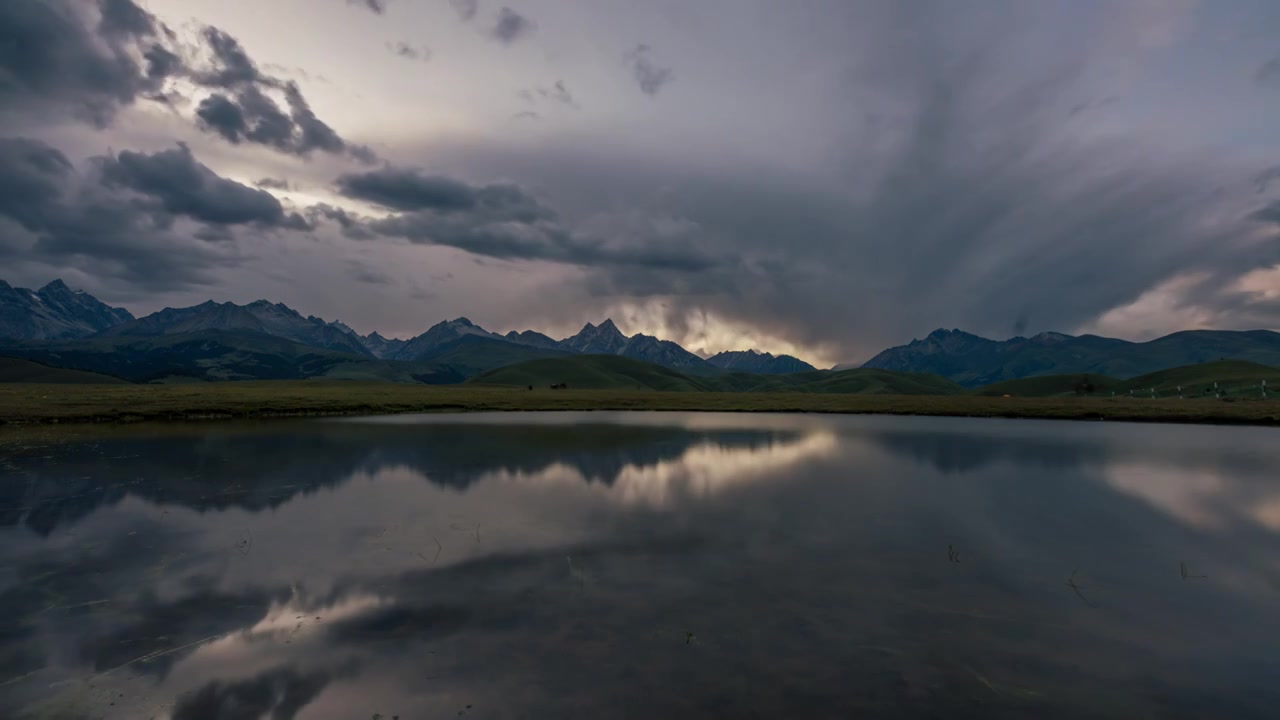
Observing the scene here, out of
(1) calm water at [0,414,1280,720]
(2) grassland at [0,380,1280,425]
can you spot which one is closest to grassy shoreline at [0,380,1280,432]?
(2) grassland at [0,380,1280,425]

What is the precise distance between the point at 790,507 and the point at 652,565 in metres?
11.7

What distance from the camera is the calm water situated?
11.4 meters

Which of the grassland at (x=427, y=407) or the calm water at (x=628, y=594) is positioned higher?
the grassland at (x=427, y=407)

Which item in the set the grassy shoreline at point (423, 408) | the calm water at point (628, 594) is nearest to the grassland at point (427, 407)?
the grassy shoreline at point (423, 408)

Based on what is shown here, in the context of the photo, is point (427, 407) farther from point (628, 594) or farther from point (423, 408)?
point (628, 594)

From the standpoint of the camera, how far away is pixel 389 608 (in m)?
15.8

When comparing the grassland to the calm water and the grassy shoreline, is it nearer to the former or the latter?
the grassy shoreline

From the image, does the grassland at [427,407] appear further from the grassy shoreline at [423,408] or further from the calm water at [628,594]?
the calm water at [628,594]

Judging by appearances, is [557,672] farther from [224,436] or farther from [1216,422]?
[1216,422]

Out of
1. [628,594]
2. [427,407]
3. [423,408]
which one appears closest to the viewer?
[628,594]

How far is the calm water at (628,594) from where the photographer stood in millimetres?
11445

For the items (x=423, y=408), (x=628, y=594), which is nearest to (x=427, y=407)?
(x=423, y=408)

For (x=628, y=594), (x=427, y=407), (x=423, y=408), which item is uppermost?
(x=427, y=407)

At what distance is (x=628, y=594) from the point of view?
667 inches
